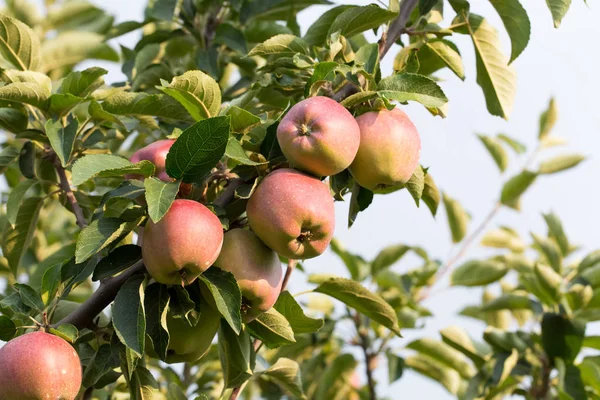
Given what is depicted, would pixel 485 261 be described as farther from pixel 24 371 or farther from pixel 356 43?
pixel 24 371

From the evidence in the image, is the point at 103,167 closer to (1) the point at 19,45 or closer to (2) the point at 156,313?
(2) the point at 156,313

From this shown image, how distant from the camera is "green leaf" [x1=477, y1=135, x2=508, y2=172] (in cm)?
321

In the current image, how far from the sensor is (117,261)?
124 centimetres

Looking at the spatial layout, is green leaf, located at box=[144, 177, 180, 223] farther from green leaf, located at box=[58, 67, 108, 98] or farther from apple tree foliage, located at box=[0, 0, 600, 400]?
green leaf, located at box=[58, 67, 108, 98]

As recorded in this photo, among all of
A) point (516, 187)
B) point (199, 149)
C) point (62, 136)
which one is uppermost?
point (199, 149)

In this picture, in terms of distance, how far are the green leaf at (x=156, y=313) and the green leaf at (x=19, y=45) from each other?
34.3 inches

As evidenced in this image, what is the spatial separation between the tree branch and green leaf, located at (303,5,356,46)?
30.0 inches

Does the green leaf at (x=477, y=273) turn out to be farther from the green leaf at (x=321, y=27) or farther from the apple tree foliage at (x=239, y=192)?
the green leaf at (x=321, y=27)

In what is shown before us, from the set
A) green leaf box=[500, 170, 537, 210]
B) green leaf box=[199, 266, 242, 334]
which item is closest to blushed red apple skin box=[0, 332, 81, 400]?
green leaf box=[199, 266, 242, 334]

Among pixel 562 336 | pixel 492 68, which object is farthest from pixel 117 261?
pixel 562 336

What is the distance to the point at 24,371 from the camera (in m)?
1.14

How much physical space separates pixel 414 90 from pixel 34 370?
730 mm

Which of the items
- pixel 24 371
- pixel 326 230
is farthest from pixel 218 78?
pixel 24 371

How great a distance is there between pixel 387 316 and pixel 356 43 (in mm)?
743
